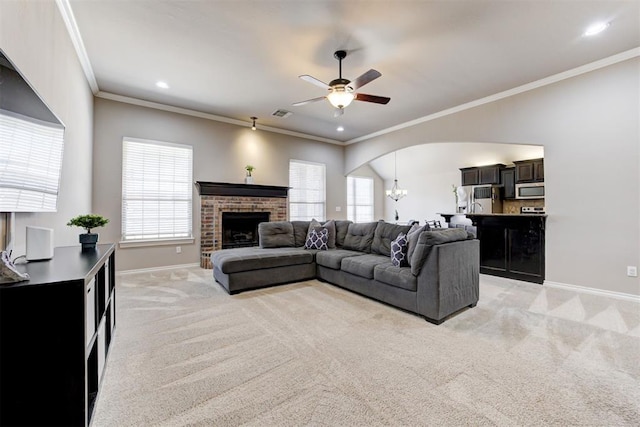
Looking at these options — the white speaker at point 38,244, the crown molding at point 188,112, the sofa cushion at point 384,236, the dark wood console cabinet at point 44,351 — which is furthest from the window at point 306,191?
the dark wood console cabinet at point 44,351

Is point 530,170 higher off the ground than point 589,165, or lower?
higher

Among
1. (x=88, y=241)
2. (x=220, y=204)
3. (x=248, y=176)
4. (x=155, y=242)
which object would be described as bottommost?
(x=155, y=242)

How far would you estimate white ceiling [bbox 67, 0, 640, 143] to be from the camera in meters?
2.71

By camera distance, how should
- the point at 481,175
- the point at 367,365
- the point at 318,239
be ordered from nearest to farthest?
the point at 367,365, the point at 318,239, the point at 481,175

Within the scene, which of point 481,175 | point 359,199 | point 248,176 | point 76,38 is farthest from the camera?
point 359,199

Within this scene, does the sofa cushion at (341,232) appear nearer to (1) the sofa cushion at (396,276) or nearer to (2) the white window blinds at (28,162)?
(1) the sofa cushion at (396,276)

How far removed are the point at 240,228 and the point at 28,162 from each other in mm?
4532

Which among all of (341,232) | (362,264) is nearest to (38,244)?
(362,264)

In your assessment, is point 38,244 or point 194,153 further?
point 194,153

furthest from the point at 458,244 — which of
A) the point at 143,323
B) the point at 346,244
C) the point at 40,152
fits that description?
the point at 40,152

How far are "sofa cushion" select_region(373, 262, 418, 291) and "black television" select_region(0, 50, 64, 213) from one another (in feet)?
9.84

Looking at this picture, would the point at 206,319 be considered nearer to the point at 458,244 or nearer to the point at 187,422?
the point at 187,422

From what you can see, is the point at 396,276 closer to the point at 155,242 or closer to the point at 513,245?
the point at 513,245

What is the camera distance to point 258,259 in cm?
393
